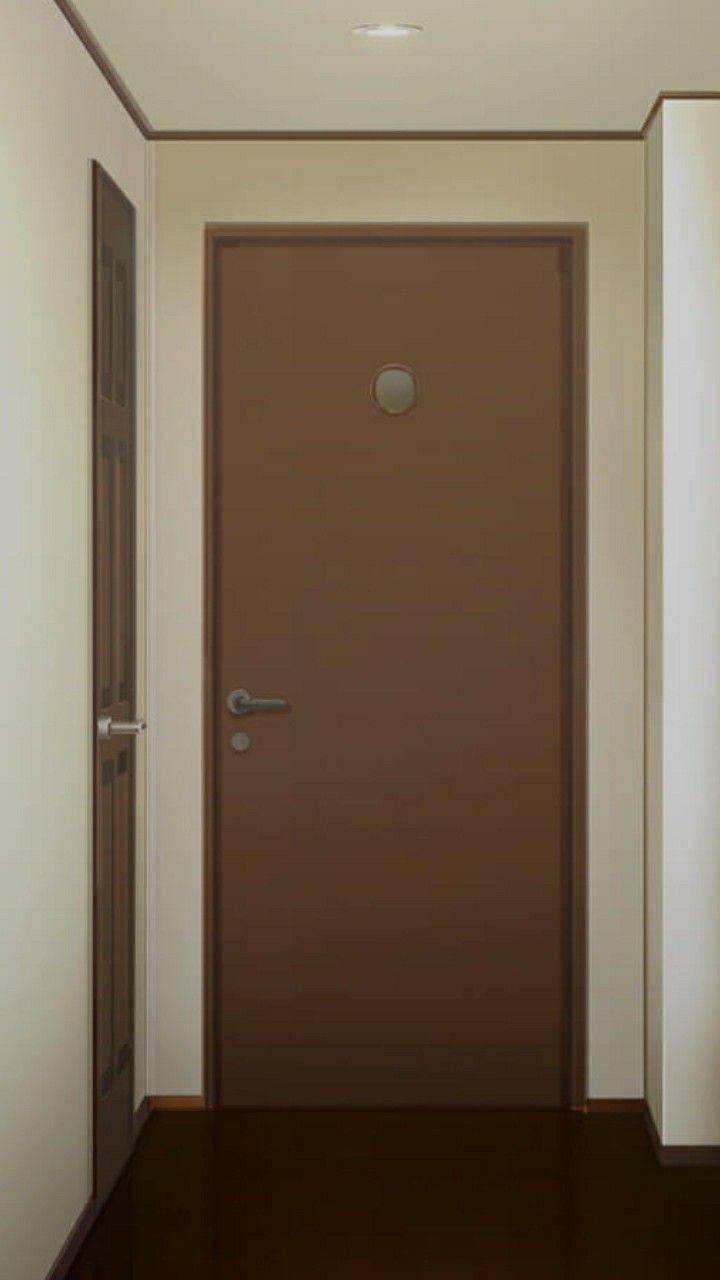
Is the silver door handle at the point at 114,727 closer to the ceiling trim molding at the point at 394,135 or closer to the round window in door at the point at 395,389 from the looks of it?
the round window in door at the point at 395,389

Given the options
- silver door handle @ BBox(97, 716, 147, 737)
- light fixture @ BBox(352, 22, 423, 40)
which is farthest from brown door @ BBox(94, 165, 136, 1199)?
light fixture @ BBox(352, 22, 423, 40)

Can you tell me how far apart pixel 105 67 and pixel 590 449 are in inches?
61.2

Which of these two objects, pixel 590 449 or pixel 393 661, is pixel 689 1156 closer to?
pixel 393 661

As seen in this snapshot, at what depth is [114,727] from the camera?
4094 millimetres

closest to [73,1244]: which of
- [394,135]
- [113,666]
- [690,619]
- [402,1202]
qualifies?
[402,1202]

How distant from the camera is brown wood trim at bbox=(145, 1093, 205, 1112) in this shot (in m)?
4.76

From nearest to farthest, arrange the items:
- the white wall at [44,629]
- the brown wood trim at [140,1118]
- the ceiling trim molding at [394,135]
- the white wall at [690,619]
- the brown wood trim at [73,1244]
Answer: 1. the white wall at [44,629]
2. the brown wood trim at [73,1244]
3. the white wall at [690,619]
4. the brown wood trim at [140,1118]
5. the ceiling trim molding at [394,135]

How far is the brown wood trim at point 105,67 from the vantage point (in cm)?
365

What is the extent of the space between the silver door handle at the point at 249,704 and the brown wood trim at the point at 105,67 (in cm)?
146

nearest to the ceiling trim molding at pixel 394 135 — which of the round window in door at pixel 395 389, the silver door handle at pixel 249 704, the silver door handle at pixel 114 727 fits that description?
the round window in door at pixel 395 389

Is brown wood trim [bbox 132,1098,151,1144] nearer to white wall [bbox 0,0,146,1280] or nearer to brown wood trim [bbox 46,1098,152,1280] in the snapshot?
brown wood trim [bbox 46,1098,152,1280]

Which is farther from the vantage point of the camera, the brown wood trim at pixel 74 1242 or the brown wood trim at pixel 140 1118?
the brown wood trim at pixel 140 1118

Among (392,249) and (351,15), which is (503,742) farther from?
(351,15)

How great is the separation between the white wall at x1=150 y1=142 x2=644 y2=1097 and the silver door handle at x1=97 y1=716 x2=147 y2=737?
22.8 inches
